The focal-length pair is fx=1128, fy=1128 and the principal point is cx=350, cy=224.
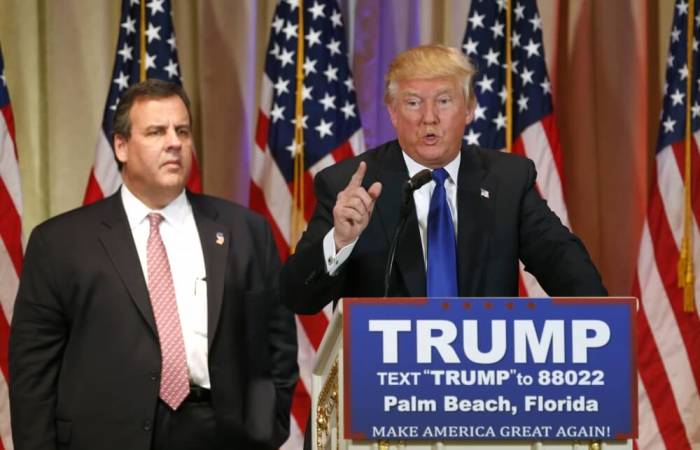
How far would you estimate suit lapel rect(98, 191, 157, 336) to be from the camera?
322cm

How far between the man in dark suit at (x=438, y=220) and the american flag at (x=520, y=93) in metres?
2.32

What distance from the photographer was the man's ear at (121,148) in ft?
11.4

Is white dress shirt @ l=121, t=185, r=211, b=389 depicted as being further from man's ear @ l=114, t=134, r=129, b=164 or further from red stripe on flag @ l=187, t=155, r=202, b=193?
red stripe on flag @ l=187, t=155, r=202, b=193

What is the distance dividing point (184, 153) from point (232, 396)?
76 centimetres

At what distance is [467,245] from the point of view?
2758 millimetres

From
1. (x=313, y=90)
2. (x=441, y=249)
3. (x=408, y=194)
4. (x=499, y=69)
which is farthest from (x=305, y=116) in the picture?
(x=408, y=194)

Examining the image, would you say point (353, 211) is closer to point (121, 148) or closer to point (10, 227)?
point (121, 148)

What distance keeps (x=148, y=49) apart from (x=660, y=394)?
9.66ft

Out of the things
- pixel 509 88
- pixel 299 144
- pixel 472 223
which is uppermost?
pixel 509 88

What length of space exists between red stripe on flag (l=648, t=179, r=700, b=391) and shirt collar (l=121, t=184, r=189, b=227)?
9.05ft

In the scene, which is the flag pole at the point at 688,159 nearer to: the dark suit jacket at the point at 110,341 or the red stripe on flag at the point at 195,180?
the red stripe on flag at the point at 195,180

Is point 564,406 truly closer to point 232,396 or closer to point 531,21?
point 232,396

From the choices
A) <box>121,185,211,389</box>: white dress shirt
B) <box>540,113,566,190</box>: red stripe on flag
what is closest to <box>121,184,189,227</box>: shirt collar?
<box>121,185,211,389</box>: white dress shirt

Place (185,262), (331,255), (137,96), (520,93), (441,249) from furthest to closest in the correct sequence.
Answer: (520,93)
(137,96)
(185,262)
(441,249)
(331,255)
